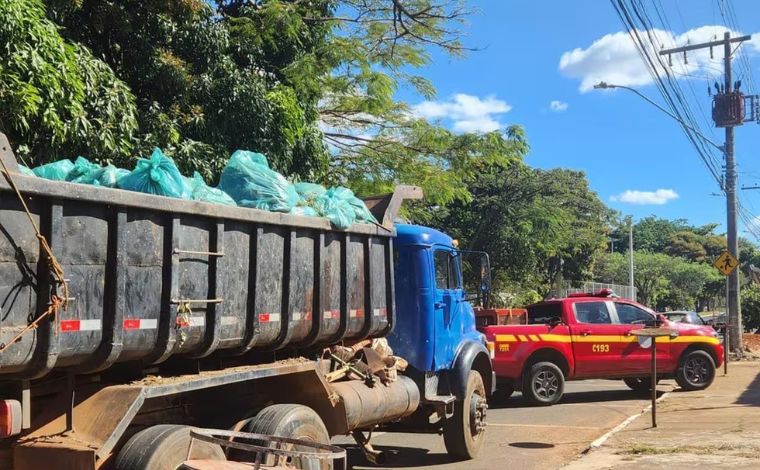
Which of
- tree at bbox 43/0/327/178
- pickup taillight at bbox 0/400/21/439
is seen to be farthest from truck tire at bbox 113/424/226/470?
tree at bbox 43/0/327/178

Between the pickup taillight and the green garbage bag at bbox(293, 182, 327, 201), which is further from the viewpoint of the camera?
the green garbage bag at bbox(293, 182, 327, 201)

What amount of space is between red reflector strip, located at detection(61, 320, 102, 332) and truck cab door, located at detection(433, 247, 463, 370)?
15.0 ft

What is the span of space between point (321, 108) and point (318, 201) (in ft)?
32.3

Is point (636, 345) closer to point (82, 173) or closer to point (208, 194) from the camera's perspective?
point (208, 194)

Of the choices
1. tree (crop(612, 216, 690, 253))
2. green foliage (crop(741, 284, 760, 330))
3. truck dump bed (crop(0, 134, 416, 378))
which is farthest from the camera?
tree (crop(612, 216, 690, 253))

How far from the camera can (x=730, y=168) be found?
2280 cm

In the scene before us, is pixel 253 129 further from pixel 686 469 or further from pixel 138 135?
pixel 686 469

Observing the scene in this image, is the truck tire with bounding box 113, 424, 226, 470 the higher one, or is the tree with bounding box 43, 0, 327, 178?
the tree with bounding box 43, 0, 327, 178

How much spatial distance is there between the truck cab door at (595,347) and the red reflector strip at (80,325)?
10467mm

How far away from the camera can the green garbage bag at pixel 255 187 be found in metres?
5.49

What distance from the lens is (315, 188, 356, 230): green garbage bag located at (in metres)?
6.10

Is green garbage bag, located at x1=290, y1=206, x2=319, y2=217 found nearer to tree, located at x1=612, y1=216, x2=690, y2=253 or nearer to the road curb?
the road curb

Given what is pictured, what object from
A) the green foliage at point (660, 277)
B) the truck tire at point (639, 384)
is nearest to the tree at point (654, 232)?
the green foliage at point (660, 277)

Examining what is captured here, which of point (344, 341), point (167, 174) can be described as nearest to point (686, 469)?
point (344, 341)
